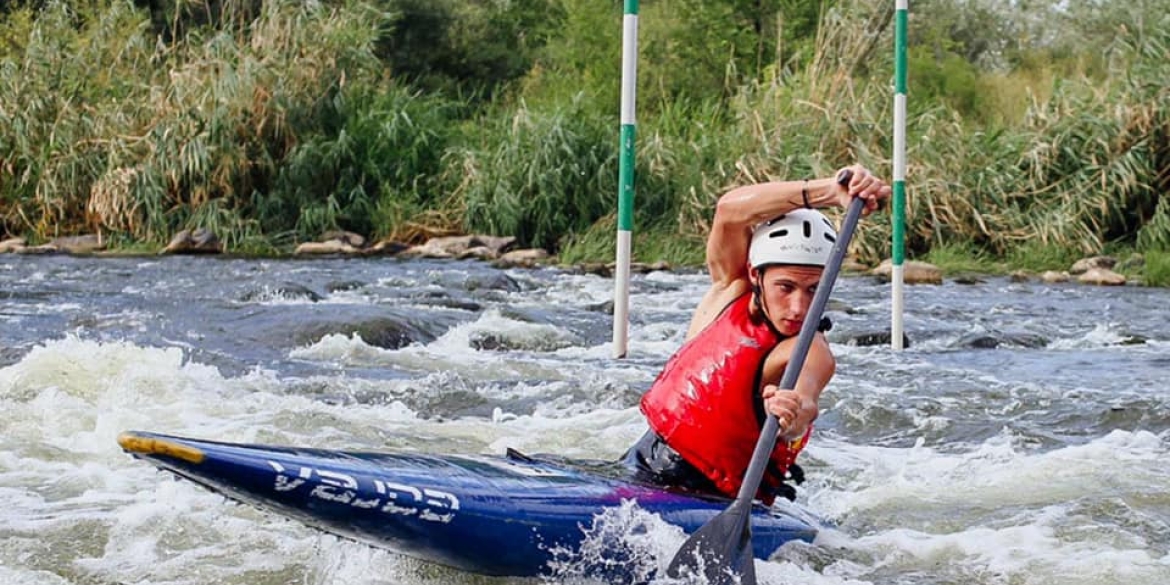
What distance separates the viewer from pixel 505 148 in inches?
544

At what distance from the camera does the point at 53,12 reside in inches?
606

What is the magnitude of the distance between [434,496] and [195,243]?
36.2 feet

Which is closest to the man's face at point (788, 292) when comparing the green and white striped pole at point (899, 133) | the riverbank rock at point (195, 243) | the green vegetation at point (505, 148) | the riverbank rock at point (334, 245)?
the green and white striped pole at point (899, 133)

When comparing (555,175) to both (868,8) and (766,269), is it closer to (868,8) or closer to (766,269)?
(868,8)

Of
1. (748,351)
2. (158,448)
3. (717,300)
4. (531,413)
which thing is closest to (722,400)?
(748,351)

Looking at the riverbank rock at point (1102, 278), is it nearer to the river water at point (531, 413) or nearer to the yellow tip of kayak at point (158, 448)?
the river water at point (531, 413)

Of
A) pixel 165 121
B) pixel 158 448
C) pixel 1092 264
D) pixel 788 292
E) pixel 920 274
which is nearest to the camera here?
pixel 158 448

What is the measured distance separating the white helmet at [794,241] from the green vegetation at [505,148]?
8.74 m

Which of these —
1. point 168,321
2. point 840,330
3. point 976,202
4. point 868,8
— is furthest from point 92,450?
point 868,8

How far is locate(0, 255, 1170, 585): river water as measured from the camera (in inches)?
143

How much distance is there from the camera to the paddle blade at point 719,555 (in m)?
3.26

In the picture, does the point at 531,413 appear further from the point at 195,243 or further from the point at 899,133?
the point at 195,243

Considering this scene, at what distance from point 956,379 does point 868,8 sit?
8.66 meters

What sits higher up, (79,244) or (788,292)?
(788,292)
